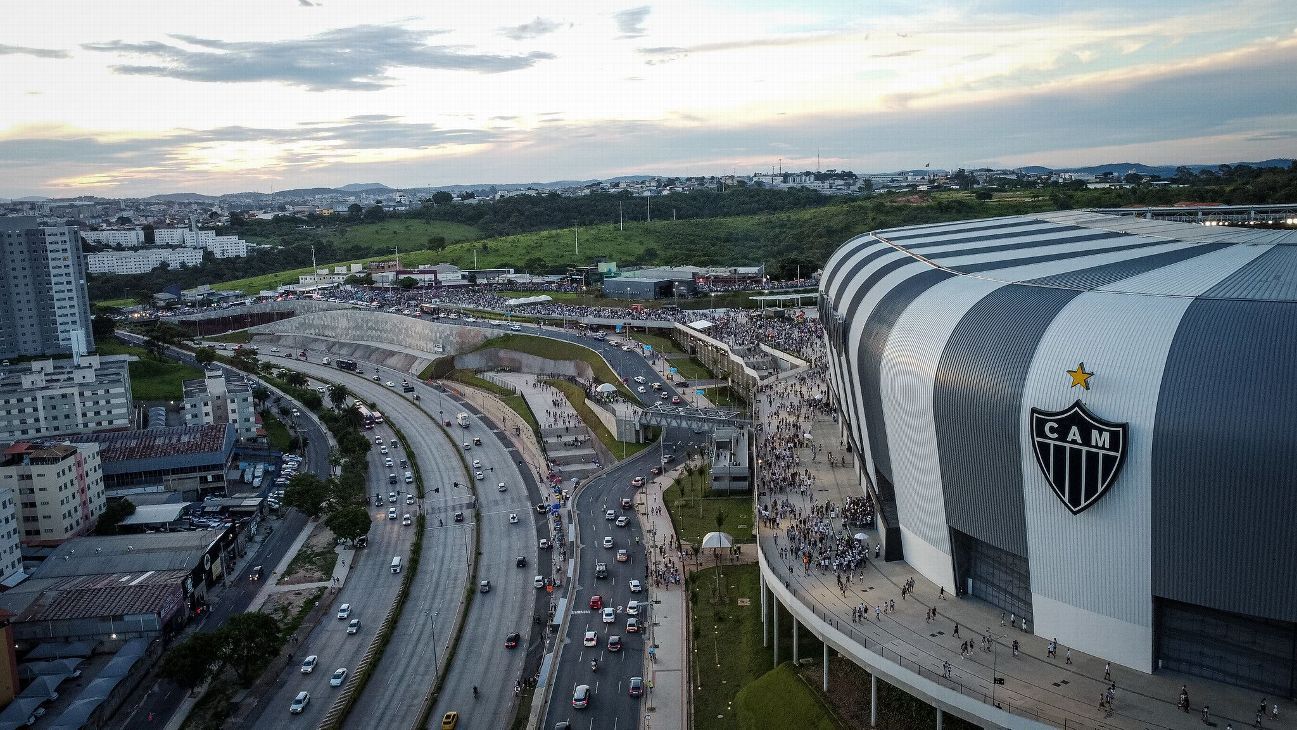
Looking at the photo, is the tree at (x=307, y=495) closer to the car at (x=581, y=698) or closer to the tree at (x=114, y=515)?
the tree at (x=114, y=515)

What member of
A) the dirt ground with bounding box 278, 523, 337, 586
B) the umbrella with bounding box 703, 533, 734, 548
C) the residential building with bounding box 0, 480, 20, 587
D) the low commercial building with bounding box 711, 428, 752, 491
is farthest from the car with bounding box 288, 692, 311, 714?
the low commercial building with bounding box 711, 428, 752, 491

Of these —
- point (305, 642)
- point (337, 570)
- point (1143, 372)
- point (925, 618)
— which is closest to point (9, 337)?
point (337, 570)

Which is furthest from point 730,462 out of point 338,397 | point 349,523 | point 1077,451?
point 338,397

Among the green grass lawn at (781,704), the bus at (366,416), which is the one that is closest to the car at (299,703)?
the green grass lawn at (781,704)

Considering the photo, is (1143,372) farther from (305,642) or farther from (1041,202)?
(1041,202)

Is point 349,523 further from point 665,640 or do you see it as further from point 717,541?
point 665,640

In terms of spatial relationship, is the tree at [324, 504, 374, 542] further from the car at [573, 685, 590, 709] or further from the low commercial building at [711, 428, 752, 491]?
the car at [573, 685, 590, 709]
